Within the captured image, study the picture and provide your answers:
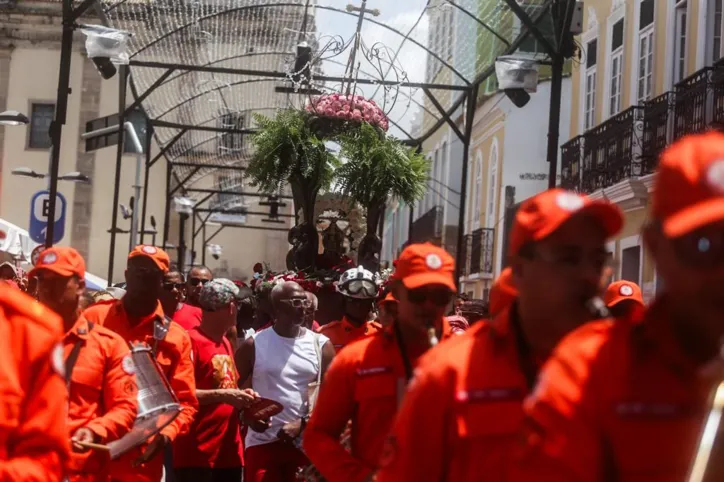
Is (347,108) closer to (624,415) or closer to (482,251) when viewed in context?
(624,415)

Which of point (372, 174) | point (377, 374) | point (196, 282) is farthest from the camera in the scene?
point (372, 174)

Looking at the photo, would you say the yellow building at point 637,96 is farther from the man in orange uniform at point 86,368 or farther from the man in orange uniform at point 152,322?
the man in orange uniform at point 86,368

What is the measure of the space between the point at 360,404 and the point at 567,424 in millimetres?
Answer: 2508

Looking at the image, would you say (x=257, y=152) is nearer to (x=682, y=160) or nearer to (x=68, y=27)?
(x=68, y=27)

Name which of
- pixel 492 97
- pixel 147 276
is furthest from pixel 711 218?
pixel 492 97

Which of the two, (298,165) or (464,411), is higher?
(298,165)

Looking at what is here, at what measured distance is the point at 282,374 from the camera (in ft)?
25.8

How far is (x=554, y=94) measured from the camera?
38.8 ft

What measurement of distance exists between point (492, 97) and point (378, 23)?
1809 cm

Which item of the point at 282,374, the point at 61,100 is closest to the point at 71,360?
the point at 282,374

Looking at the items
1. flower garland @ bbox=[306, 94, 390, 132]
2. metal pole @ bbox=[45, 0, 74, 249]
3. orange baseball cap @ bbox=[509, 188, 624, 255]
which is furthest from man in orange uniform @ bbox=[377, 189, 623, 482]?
metal pole @ bbox=[45, 0, 74, 249]

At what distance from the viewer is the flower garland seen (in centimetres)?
1149

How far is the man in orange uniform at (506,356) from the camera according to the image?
2914 millimetres

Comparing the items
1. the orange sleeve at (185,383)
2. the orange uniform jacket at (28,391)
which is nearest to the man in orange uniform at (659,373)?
the orange uniform jacket at (28,391)
